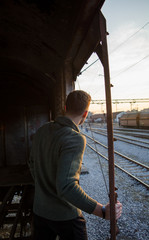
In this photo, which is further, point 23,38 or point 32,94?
point 32,94

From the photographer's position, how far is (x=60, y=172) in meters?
1.25

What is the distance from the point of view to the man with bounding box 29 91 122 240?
1.26 metres

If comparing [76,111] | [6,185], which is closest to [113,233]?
[76,111]

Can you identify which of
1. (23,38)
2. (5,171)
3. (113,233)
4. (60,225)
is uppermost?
(23,38)

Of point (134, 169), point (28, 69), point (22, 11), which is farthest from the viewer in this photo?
point (134, 169)

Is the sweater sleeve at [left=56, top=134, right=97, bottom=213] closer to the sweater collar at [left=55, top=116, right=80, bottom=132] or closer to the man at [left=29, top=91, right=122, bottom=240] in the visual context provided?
the man at [left=29, top=91, right=122, bottom=240]

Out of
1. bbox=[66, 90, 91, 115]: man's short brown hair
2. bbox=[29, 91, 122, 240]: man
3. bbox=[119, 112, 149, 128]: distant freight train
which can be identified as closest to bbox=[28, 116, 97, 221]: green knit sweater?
bbox=[29, 91, 122, 240]: man

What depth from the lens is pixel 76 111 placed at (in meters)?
1.51

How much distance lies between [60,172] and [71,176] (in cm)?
9

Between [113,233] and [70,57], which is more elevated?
[70,57]

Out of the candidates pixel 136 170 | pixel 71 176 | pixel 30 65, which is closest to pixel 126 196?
pixel 136 170

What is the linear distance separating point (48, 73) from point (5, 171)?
321 cm

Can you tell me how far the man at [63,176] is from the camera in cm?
126

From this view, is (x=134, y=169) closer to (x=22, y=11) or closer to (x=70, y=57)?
(x=70, y=57)
